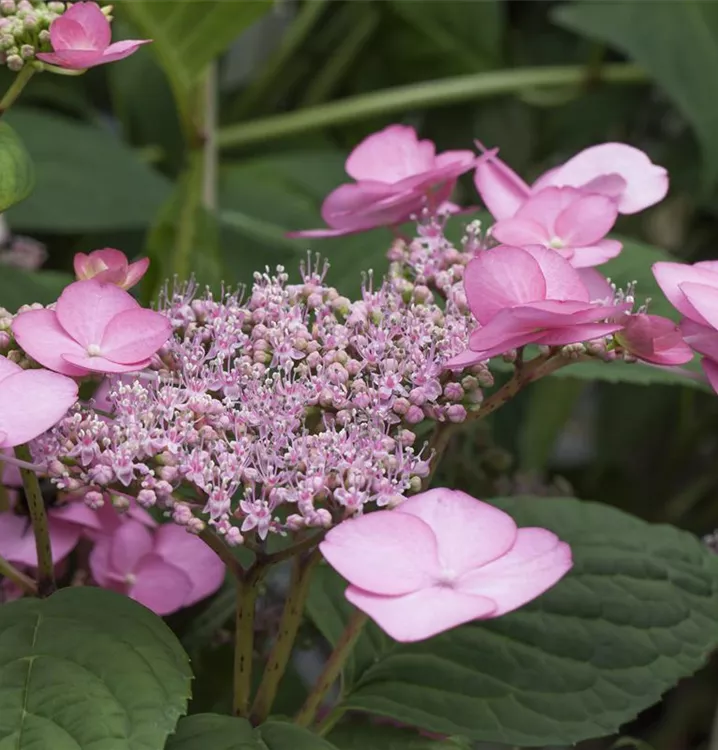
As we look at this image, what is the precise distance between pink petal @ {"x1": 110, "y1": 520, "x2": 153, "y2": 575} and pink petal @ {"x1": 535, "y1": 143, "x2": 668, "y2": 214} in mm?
203

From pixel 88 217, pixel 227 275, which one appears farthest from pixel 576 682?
pixel 88 217

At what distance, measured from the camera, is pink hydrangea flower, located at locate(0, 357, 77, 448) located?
0.29 metres

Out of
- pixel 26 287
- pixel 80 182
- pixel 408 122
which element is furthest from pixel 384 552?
pixel 408 122

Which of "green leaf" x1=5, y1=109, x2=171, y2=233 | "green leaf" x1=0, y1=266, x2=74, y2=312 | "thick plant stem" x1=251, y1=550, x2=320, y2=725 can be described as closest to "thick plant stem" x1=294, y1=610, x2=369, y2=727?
"thick plant stem" x1=251, y1=550, x2=320, y2=725

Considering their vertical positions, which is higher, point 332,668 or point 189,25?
point 189,25

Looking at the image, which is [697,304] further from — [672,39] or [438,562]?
[672,39]

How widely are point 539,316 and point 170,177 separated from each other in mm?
722

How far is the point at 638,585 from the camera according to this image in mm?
435

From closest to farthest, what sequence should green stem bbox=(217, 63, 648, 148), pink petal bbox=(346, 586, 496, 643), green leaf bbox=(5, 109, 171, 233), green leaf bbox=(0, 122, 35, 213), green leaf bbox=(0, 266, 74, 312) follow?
pink petal bbox=(346, 586, 496, 643) < green leaf bbox=(0, 122, 35, 213) < green leaf bbox=(0, 266, 74, 312) < green leaf bbox=(5, 109, 171, 233) < green stem bbox=(217, 63, 648, 148)

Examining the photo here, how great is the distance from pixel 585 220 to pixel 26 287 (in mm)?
331

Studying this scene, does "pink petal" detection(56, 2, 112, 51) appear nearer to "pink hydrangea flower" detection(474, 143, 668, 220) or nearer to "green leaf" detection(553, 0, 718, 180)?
"pink hydrangea flower" detection(474, 143, 668, 220)

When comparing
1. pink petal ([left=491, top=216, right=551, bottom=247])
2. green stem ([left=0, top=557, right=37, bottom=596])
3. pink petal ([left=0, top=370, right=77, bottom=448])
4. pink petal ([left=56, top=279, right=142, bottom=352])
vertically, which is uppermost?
pink petal ([left=491, top=216, right=551, bottom=247])

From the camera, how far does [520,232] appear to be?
1.22 ft

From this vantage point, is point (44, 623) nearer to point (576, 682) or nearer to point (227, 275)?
point (576, 682)
